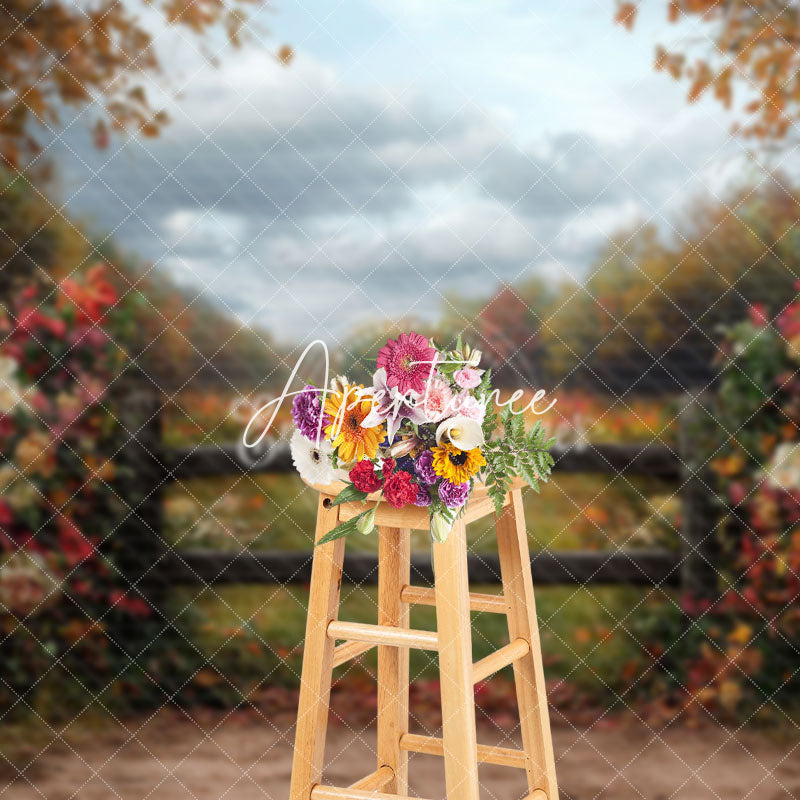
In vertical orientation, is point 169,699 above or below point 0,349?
below

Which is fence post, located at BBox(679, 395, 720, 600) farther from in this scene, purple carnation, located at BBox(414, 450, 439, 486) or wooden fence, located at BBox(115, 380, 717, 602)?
purple carnation, located at BBox(414, 450, 439, 486)

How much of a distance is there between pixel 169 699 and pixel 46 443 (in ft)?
2.48

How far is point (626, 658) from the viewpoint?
2.82m

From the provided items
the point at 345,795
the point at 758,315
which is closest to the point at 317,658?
the point at 345,795

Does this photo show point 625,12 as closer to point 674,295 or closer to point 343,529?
point 674,295

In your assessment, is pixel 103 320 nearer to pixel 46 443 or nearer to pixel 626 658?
pixel 46 443

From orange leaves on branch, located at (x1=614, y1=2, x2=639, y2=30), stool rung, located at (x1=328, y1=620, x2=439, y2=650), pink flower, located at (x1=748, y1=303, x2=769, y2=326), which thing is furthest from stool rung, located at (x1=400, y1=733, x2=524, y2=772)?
orange leaves on branch, located at (x1=614, y1=2, x2=639, y2=30)

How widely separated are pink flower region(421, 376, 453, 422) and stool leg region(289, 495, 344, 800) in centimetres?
22

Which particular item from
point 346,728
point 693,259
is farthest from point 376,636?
point 693,259

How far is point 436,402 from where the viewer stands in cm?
141

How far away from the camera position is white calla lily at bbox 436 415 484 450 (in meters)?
1.38

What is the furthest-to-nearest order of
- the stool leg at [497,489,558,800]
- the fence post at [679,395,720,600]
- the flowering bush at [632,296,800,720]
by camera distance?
1. the fence post at [679,395,720,600]
2. the flowering bush at [632,296,800,720]
3. the stool leg at [497,489,558,800]

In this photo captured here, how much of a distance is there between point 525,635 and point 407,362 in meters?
0.50

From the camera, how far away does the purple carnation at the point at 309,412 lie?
4.75 feet
